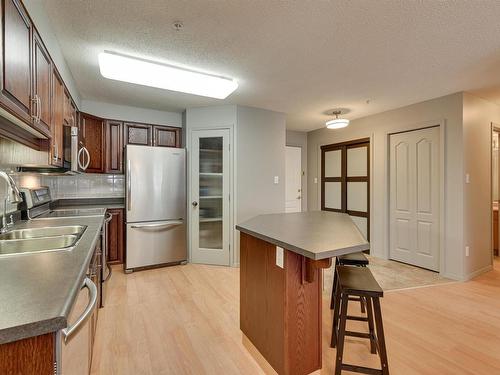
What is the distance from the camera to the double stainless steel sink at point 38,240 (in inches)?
57.3

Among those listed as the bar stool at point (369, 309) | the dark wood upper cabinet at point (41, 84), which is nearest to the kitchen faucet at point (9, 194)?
the dark wood upper cabinet at point (41, 84)

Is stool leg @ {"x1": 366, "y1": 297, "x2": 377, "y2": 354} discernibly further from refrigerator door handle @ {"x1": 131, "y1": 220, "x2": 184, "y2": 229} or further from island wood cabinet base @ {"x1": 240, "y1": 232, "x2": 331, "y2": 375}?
refrigerator door handle @ {"x1": 131, "y1": 220, "x2": 184, "y2": 229}

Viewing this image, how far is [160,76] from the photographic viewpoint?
2627 millimetres

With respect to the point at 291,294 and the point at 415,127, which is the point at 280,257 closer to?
the point at 291,294

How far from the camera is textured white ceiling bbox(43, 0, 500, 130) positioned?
1768 mm

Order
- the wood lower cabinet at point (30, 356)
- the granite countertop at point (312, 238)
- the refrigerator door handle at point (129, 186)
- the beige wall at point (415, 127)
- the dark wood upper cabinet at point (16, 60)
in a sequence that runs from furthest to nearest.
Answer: the refrigerator door handle at point (129, 186), the beige wall at point (415, 127), the granite countertop at point (312, 238), the dark wood upper cabinet at point (16, 60), the wood lower cabinet at point (30, 356)

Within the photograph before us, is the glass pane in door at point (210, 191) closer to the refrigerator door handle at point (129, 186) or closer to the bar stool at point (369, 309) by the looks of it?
the refrigerator door handle at point (129, 186)

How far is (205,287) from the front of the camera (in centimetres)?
304

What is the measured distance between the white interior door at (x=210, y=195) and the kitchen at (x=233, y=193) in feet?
0.10

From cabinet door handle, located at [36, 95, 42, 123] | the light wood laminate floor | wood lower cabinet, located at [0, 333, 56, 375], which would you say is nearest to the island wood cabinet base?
the light wood laminate floor

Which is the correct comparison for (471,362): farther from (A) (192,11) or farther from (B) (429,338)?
(A) (192,11)

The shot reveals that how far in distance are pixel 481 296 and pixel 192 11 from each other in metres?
3.96

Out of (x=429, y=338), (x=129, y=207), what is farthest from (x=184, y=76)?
(x=429, y=338)

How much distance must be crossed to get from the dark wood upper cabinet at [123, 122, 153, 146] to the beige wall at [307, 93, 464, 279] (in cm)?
341
